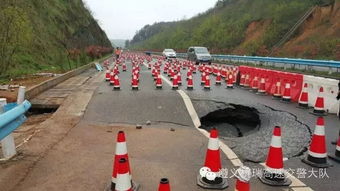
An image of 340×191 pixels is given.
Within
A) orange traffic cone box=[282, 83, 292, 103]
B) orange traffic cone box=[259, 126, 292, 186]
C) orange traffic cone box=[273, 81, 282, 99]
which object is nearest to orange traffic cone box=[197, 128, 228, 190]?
orange traffic cone box=[259, 126, 292, 186]

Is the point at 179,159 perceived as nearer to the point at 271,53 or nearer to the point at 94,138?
the point at 94,138

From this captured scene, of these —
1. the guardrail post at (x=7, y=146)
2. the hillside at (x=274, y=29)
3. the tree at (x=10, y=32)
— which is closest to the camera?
the guardrail post at (x=7, y=146)

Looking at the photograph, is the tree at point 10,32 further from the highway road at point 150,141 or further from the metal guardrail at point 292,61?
the metal guardrail at point 292,61

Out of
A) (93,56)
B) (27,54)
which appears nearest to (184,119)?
(27,54)

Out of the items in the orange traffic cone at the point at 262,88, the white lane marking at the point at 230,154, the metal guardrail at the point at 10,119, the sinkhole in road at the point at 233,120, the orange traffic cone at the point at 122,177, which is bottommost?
the sinkhole in road at the point at 233,120

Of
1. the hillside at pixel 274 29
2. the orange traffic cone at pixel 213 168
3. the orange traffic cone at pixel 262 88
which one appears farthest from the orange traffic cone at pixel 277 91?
the hillside at pixel 274 29

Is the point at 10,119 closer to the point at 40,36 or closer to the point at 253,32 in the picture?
the point at 40,36

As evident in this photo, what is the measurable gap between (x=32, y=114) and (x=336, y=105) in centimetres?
835

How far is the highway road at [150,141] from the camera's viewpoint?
480 centimetres

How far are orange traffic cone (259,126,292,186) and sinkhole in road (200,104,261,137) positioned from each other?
3.77 metres

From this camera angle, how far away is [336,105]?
9.09 metres

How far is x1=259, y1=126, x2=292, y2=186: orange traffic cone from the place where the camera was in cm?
477

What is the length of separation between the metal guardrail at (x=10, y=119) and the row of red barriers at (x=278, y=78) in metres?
8.04

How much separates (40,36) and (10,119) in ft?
71.0
